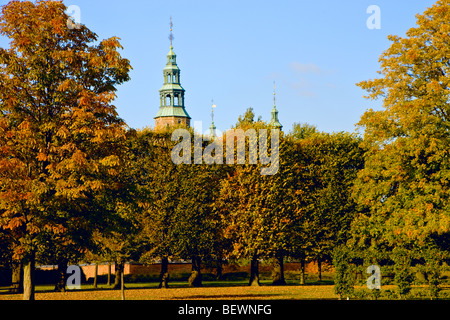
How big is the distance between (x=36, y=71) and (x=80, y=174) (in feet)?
15.6

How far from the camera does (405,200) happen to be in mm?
37562

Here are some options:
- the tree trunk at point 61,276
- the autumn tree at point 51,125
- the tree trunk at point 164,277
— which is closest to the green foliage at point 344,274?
the autumn tree at point 51,125

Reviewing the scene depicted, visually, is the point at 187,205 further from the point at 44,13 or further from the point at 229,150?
the point at 44,13

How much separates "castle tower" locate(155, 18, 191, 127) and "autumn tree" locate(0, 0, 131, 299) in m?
95.7

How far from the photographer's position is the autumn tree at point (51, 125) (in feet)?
83.0

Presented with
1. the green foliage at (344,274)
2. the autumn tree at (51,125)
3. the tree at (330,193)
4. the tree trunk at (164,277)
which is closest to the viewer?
the autumn tree at (51,125)

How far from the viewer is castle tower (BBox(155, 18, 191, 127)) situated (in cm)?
12581

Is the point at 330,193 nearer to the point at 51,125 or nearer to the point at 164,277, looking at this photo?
the point at 164,277

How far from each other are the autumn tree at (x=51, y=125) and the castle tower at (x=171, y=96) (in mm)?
95728

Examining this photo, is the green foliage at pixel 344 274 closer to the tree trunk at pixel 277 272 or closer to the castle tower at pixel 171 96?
the tree trunk at pixel 277 272

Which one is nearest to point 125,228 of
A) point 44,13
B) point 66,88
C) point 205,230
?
point 66,88

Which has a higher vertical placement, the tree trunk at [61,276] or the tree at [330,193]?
the tree at [330,193]

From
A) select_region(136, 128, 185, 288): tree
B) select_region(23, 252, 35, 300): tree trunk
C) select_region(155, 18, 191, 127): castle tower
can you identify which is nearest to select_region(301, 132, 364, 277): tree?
select_region(136, 128, 185, 288): tree

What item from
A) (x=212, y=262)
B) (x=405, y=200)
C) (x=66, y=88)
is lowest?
(x=212, y=262)
